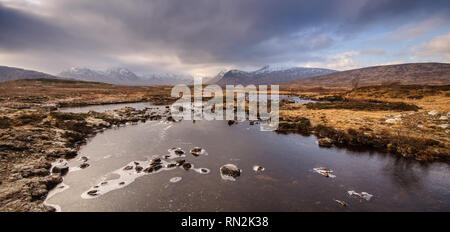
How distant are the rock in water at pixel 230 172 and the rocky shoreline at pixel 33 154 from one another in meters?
13.4

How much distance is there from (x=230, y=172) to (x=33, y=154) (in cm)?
2116

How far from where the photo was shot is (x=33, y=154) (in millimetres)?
18719

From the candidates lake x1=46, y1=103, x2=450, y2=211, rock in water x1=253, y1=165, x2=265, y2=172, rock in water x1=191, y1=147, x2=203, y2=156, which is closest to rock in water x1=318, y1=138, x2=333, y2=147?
lake x1=46, y1=103, x2=450, y2=211

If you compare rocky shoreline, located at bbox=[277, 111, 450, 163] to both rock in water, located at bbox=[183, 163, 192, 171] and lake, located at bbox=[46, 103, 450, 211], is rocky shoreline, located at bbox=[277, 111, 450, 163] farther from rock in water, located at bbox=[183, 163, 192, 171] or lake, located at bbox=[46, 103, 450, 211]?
rock in water, located at bbox=[183, 163, 192, 171]

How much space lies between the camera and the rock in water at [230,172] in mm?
17359

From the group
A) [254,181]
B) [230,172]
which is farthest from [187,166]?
[254,181]

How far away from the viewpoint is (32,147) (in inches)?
772

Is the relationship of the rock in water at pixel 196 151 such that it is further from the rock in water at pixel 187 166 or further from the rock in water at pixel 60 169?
the rock in water at pixel 60 169

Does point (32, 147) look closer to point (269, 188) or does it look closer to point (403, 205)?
point (269, 188)

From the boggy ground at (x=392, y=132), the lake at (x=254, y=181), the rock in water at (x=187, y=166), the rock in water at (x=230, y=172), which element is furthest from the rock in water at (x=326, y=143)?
the rock in water at (x=187, y=166)
